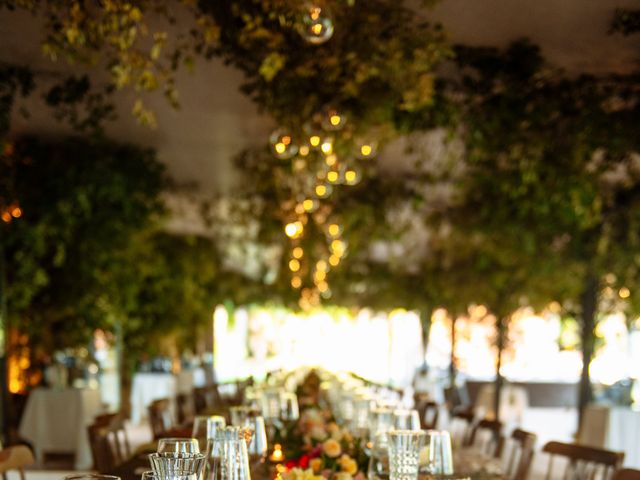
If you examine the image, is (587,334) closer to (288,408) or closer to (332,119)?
(332,119)

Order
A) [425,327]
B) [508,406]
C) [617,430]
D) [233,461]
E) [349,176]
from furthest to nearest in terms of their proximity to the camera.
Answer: [425,327] < [508,406] < [617,430] < [349,176] < [233,461]

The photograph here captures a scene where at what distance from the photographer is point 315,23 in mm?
4715

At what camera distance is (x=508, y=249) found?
39.1 ft

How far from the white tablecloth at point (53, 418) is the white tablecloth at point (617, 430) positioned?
523 centimetres

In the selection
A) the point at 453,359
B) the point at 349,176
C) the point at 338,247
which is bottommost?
the point at 453,359

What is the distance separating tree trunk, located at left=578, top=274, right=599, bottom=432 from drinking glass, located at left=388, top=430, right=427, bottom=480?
8333 millimetres

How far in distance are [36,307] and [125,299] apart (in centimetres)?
114

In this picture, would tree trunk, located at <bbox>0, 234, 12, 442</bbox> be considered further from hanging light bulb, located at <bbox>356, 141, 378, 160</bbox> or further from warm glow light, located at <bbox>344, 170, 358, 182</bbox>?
hanging light bulb, located at <bbox>356, 141, 378, 160</bbox>

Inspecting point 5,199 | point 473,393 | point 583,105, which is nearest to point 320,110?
point 583,105

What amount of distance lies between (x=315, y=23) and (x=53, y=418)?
286 inches

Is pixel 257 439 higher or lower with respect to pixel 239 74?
lower

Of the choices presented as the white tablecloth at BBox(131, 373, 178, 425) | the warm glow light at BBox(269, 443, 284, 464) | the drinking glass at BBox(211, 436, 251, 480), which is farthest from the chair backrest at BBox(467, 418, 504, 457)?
the white tablecloth at BBox(131, 373, 178, 425)

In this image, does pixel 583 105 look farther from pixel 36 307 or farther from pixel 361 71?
pixel 36 307

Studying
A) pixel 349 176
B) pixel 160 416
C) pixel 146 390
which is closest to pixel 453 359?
pixel 146 390
